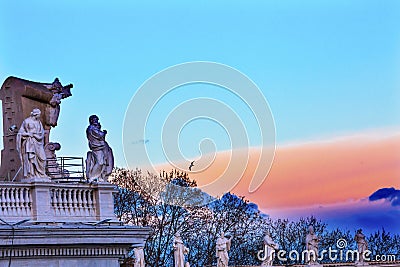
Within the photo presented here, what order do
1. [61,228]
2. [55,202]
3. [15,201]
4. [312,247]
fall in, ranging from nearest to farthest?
1. [61,228]
2. [15,201]
3. [55,202]
4. [312,247]

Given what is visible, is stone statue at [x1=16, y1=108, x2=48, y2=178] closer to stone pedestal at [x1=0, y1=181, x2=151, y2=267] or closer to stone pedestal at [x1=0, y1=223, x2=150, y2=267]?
stone pedestal at [x1=0, y1=181, x2=151, y2=267]

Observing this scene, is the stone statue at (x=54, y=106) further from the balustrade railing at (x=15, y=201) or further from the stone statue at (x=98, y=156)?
the balustrade railing at (x=15, y=201)

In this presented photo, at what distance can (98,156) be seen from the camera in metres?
30.4

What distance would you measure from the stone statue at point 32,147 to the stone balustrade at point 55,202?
42 centimetres

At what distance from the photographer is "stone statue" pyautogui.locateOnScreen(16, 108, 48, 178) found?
1158 inches

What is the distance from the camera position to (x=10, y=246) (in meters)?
28.4

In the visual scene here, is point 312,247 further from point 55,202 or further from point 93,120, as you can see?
point 55,202

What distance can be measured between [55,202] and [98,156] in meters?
1.58

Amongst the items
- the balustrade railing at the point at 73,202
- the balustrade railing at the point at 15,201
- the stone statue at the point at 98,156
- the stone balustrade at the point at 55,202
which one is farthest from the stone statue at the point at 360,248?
the balustrade railing at the point at 15,201

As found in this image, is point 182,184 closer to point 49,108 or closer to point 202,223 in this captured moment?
point 202,223

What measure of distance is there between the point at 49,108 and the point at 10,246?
4634 millimetres

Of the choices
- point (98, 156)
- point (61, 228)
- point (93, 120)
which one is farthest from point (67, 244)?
point (93, 120)

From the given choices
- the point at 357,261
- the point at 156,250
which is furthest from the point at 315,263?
the point at 156,250

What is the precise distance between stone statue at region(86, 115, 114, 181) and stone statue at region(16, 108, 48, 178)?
3.76 feet
